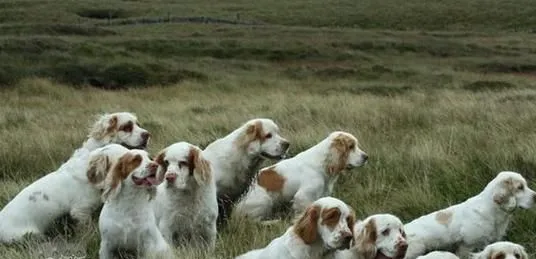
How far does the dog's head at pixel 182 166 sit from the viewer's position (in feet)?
23.7

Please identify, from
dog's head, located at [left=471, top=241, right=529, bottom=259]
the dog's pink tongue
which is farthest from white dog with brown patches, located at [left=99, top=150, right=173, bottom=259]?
dog's head, located at [left=471, top=241, right=529, bottom=259]

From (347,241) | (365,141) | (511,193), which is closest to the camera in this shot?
(347,241)

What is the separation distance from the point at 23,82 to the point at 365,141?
17.0 m

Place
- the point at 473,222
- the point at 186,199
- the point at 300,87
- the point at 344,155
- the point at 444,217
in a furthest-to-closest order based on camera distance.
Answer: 1. the point at 300,87
2. the point at 344,155
3. the point at 186,199
4. the point at 444,217
5. the point at 473,222

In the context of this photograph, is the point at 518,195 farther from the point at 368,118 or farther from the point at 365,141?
the point at 368,118

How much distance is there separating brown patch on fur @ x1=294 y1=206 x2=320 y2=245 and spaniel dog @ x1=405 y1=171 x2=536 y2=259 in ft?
4.33

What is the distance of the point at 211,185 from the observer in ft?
24.7

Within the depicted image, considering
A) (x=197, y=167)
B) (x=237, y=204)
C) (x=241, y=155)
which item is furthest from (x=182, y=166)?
(x=237, y=204)

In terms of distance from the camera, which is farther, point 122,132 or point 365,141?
point 365,141

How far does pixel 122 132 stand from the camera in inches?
343

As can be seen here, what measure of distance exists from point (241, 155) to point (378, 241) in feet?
8.06

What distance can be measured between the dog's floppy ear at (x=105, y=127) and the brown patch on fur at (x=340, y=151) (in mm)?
2118

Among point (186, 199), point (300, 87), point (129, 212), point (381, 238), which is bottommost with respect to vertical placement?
point (300, 87)

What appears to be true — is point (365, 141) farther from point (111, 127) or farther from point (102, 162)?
point (102, 162)
